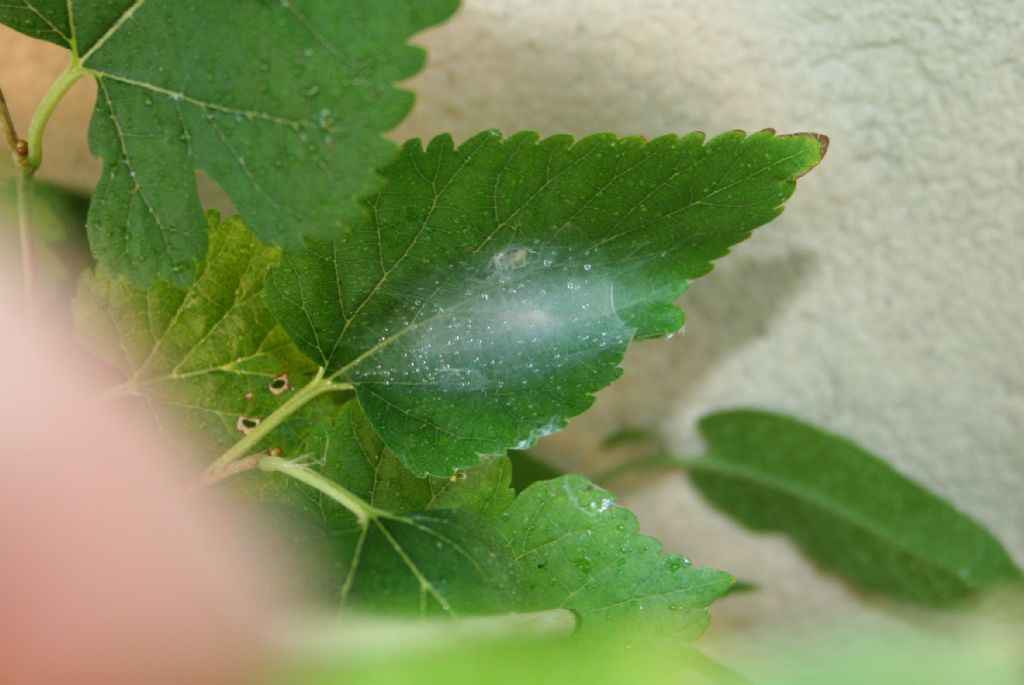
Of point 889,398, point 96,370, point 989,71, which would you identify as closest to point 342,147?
point 96,370

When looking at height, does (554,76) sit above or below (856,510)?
above

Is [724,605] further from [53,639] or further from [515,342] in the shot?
[53,639]

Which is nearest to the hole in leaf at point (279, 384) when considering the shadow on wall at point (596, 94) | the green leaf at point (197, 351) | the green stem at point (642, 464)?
the green leaf at point (197, 351)

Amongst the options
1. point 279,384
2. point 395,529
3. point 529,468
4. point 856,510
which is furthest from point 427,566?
point 856,510

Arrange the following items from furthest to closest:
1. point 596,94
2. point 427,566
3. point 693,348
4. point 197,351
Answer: point 693,348
point 596,94
point 197,351
point 427,566

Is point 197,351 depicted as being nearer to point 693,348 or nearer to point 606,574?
point 606,574

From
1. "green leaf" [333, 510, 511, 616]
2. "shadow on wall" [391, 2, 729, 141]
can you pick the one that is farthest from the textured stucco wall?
"green leaf" [333, 510, 511, 616]
